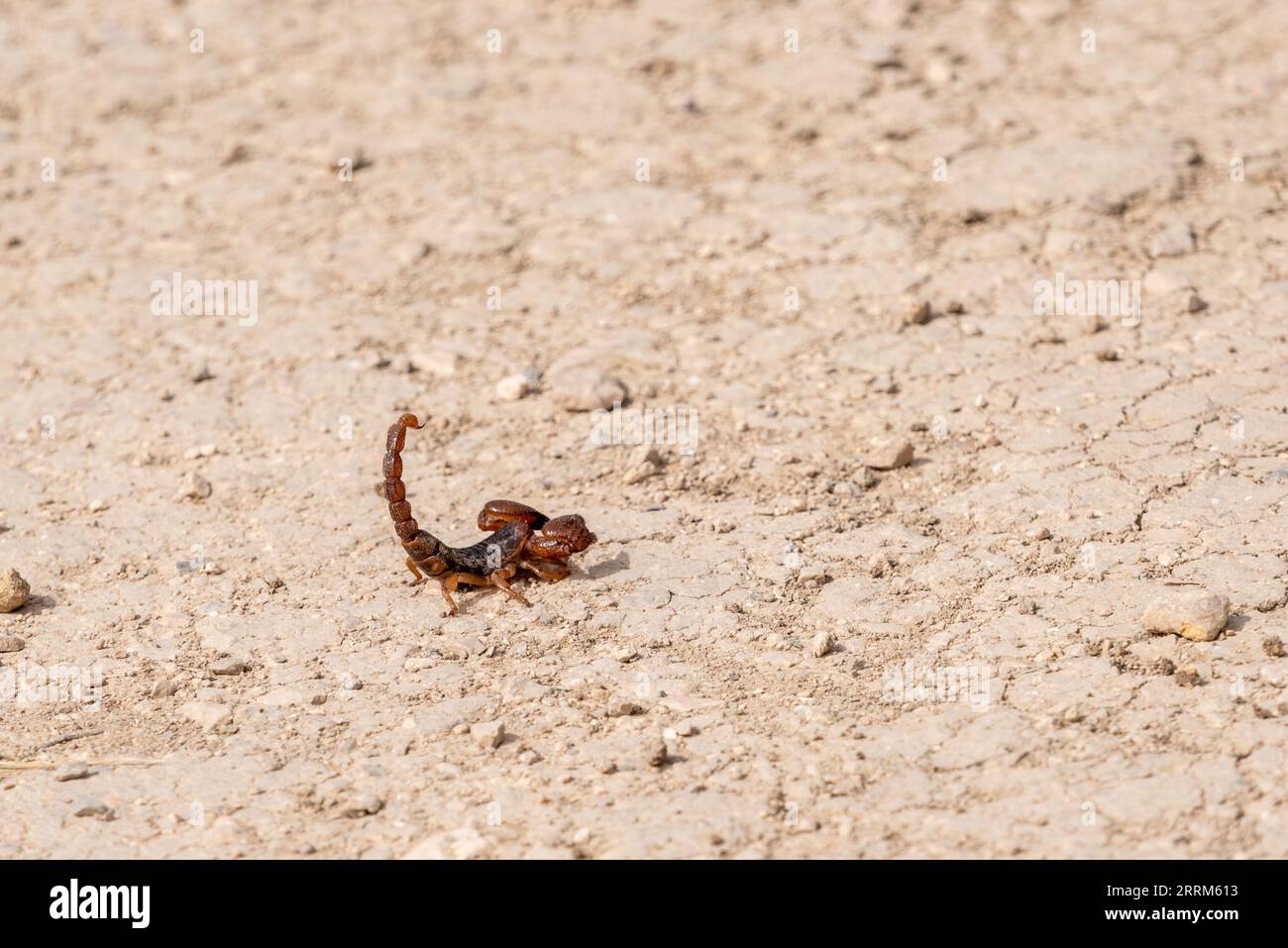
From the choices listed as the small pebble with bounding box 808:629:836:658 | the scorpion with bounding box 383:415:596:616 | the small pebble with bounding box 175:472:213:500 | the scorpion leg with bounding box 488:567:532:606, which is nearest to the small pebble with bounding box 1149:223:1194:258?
the small pebble with bounding box 808:629:836:658

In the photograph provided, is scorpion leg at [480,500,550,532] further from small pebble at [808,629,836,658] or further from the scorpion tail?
small pebble at [808,629,836,658]

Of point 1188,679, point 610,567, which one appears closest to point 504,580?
point 610,567

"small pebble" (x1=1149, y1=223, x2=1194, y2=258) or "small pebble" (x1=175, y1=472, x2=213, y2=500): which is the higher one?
"small pebble" (x1=1149, y1=223, x2=1194, y2=258)

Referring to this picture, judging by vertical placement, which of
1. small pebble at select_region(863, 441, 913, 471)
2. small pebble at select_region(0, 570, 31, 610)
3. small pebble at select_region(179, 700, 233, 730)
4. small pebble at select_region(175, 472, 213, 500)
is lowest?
small pebble at select_region(179, 700, 233, 730)

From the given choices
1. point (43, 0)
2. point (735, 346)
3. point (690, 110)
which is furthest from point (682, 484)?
point (43, 0)

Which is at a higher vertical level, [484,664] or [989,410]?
[989,410]

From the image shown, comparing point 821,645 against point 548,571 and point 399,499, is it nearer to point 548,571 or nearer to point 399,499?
point 548,571
